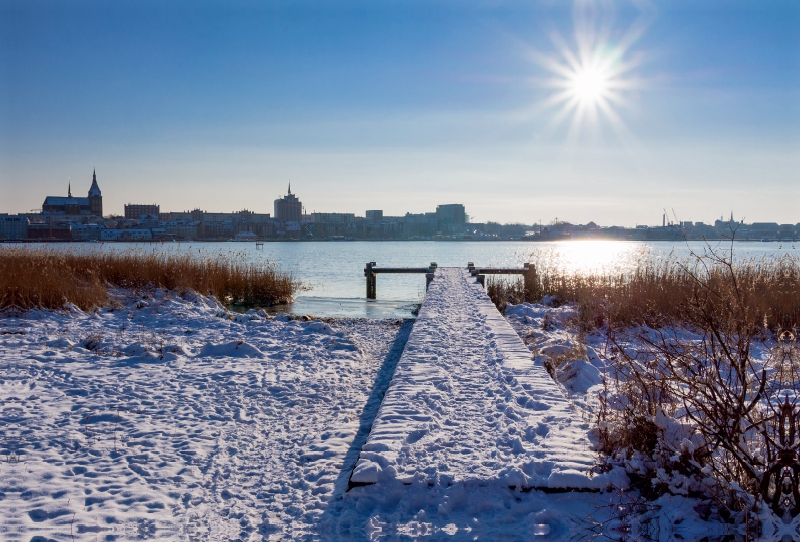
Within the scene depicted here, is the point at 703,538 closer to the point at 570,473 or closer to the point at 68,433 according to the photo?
the point at 570,473

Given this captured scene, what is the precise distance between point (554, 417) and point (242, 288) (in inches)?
559

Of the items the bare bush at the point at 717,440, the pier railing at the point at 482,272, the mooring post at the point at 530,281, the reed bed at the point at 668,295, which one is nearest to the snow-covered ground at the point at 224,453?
the bare bush at the point at 717,440

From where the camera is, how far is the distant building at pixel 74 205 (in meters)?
128

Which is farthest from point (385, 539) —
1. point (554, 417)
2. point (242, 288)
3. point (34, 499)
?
point (242, 288)

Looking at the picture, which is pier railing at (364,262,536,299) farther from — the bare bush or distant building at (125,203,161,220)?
distant building at (125,203,161,220)

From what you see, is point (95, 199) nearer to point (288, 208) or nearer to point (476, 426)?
point (288, 208)

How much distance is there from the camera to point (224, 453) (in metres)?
4.68

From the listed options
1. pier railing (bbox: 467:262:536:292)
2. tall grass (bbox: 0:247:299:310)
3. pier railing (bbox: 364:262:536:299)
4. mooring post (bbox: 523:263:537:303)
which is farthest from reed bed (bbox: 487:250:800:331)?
tall grass (bbox: 0:247:299:310)

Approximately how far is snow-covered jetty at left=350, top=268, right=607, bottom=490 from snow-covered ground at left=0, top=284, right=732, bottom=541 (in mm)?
41

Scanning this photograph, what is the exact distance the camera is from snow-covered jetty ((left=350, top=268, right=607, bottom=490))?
11.6 ft

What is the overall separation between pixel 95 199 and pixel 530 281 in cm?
13976

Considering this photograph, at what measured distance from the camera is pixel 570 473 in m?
3.39

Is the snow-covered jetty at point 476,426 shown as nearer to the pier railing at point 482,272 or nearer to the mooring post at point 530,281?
the mooring post at point 530,281

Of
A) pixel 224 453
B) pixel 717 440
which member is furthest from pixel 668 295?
pixel 224 453
